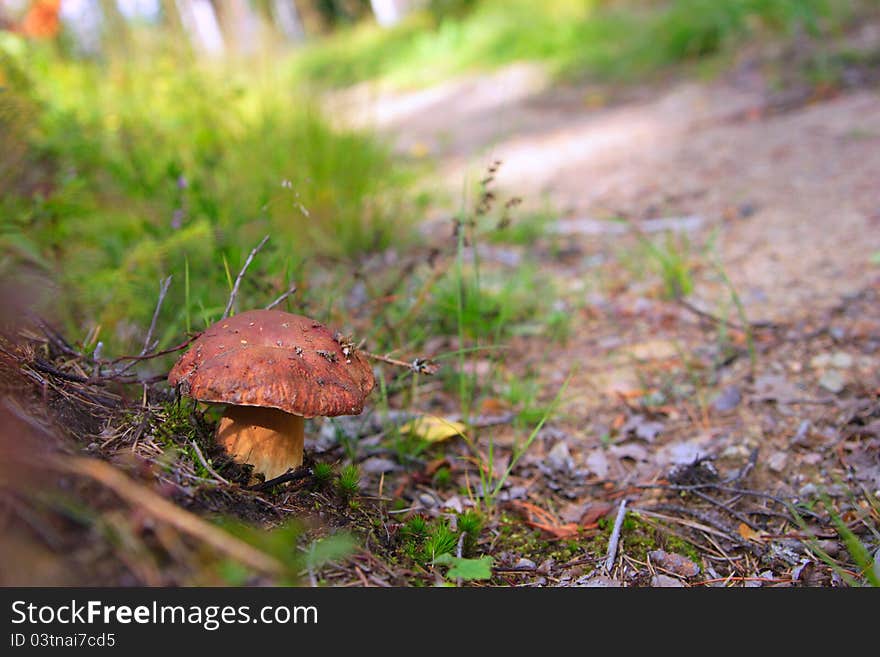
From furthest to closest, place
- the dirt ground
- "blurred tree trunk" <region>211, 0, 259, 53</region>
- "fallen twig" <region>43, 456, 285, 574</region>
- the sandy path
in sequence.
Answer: "blurred tree trunk" <region>211, 0, 259, 53</region>, the sandy path, the dirt ground, "fallen twig" <region>43, 456, 285, 574</region>

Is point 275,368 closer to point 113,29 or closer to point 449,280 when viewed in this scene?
point 449,280

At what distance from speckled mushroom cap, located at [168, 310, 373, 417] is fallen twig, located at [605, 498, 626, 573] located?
77 cm

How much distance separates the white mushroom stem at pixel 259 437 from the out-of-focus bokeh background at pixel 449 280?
0.07 metres

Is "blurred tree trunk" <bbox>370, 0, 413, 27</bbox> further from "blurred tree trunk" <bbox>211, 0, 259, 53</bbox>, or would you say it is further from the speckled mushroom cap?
the speckled mushroom cap

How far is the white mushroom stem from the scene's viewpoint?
4.98ft

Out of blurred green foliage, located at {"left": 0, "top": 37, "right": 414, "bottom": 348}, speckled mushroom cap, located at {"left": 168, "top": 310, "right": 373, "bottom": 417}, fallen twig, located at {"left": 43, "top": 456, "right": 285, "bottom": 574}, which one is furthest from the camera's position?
blurred green foliage, located at {"left": 0, "top": 37, "right": 414, "bottom": 348}

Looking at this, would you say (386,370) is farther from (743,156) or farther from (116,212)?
(743,156)

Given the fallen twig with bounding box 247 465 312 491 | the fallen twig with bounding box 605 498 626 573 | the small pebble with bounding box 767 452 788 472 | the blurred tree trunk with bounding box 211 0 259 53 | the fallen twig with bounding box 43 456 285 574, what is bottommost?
the small pebble with bounding box 767 452 788 472

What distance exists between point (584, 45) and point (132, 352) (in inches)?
330

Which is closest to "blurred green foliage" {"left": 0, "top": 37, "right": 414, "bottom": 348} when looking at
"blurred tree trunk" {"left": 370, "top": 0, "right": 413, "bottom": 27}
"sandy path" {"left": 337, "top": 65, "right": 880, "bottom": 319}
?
"sandy path" {"left": 337, "top": 65, "right": 880, "bottom": 319}

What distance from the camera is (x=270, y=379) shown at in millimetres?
1336

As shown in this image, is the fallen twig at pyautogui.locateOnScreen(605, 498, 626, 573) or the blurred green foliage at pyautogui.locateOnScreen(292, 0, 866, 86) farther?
the blurred green foliage at pyautogui.locateOnScreen(292, 0, 866, 86)

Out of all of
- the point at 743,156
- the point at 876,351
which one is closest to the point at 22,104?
the point at 876,351

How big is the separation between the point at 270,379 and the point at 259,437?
25 cm
